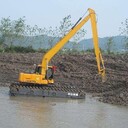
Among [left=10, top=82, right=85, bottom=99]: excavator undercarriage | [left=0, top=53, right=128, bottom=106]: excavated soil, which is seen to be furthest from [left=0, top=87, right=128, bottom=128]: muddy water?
[left=0, top=53, right=128, bottom=106]: excavated soil

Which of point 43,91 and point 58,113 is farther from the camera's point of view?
point 43,91

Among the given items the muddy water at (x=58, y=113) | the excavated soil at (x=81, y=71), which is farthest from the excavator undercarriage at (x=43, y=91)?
the excavated soil at (x=81, y=71)

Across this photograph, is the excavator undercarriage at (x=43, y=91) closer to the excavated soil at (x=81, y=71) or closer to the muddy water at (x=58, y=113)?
the muddy water at (x=58, y=113)

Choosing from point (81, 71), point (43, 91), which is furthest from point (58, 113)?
point (81, 71)

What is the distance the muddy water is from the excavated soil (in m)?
3.37

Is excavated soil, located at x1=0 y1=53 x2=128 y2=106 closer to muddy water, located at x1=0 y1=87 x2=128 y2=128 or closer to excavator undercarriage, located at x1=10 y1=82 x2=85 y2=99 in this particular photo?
excavator undercarriage, located at x1=10 y1=82 x2=85 y2=99

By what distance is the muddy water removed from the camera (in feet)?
58.9

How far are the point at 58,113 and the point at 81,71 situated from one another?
742 inches

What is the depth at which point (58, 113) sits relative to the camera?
2136cm

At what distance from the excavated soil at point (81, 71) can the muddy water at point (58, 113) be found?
3.37 m

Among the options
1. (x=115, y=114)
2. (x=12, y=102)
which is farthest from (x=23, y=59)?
(x=115, y=114)

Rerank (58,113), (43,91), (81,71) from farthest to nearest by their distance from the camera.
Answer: (81,71) → (43,91) → (58,113)

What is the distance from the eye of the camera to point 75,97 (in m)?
27.8

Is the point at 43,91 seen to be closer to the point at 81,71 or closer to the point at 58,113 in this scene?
the point at 58,113
